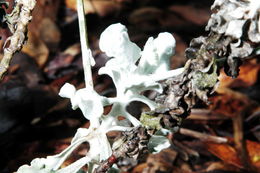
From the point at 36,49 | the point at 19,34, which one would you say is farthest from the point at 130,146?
the point at 36,49

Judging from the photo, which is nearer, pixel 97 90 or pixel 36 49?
pixel 97 90

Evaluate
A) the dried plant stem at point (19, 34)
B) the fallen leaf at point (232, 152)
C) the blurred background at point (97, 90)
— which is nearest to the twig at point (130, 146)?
the dried plant stem at point (19, 34)

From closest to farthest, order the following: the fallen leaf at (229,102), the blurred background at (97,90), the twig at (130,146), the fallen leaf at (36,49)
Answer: the twig at (130,146) → the blurred background at (97,90) → the fallen leaf at (229,102) → the fallen leaf at (36,49)

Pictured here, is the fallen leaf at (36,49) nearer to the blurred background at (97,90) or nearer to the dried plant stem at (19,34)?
the blurred background at (97,90)

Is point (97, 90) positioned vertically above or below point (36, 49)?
below

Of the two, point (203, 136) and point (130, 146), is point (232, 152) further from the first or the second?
point (130, 146)

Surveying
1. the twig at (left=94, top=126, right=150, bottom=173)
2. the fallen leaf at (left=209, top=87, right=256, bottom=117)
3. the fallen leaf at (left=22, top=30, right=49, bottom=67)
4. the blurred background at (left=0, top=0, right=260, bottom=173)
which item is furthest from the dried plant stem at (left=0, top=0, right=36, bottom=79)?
the fallen leaf at (left=22, top=30, right=49, bottom=67)

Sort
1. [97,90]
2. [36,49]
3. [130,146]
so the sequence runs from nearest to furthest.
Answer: [130,146]
[97,90]
[36,49]

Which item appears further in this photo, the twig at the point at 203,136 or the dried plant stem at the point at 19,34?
the twig at the point at 203,136

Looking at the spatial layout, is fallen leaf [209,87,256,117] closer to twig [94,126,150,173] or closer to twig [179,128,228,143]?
twig [179,128,228,143]

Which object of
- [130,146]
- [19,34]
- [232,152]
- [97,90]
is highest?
[19,34]

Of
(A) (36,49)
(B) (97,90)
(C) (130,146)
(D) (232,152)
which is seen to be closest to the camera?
(C) (130,146)
